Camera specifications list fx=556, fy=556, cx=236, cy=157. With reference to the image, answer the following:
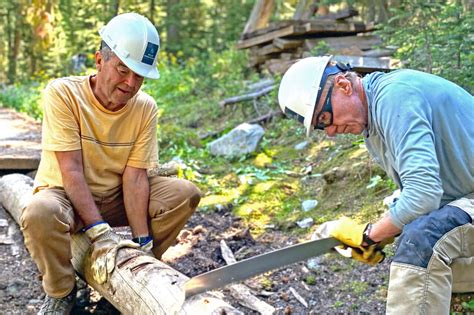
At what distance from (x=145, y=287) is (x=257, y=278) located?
4.61ft

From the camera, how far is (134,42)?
3625mm

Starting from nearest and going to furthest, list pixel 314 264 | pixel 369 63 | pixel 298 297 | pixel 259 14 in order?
pixel 298 297 < pixel 314 264 < pixel 369 63 < pixel 259 14

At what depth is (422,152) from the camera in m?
2.43

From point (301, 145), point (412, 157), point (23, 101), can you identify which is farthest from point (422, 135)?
point (23, 101)

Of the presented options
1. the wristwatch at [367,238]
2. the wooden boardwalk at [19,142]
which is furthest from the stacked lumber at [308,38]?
the wristwatch at [367,238]

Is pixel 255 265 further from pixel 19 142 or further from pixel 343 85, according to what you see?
pixel 19 142

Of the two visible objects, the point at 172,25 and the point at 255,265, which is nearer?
the point at 255,265

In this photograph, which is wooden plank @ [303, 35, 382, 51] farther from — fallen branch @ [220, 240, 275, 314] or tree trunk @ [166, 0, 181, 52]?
A: tree trunk @ [166, 0, 181, 52]

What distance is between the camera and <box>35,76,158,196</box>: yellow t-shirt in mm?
3613

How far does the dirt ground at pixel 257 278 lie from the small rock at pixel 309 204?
0.44 meters

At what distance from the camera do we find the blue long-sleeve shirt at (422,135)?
8.02 feet

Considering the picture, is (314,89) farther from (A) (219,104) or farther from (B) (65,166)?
(A) (219,104)

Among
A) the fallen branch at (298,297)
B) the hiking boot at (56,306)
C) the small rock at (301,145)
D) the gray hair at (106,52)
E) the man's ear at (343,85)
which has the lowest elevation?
the small rock at (301,145)

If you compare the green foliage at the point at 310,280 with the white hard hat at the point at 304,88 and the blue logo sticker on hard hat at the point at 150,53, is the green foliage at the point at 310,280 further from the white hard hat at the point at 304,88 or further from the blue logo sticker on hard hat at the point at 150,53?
the blue logo sticker on hard hat at the point at 150,53
